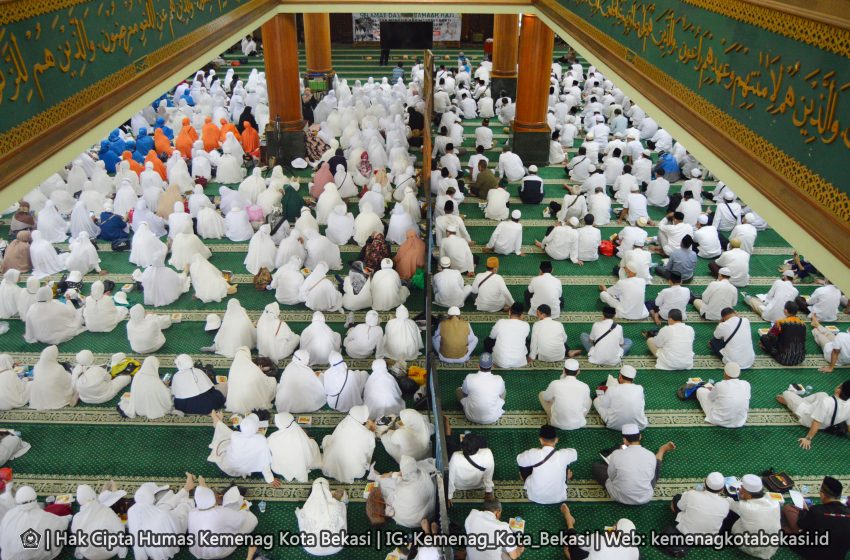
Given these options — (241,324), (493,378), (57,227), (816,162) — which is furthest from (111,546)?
(57,227)

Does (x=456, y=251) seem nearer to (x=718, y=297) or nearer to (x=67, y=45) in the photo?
(x=718, y=297)

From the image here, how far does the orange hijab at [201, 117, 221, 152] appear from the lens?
33.2 feet

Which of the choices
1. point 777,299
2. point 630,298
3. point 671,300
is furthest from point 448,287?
point 777,299

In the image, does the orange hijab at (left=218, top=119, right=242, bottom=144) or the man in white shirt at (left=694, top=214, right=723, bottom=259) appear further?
the orange hijab at (left=218, top=119, right=242, bottom=144)

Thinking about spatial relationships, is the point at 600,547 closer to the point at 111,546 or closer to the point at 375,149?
the point at 111,546

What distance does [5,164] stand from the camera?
2666mm

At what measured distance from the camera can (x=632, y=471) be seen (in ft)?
14.0

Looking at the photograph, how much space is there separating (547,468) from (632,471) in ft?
1.77

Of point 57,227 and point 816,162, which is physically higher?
point 816,162

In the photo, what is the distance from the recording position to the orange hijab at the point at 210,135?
1012cm

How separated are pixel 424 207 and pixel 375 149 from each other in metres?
1.83

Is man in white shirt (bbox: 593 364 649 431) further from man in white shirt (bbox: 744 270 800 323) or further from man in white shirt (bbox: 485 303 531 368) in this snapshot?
man in white shirt (bbox: 744 270 800 323)

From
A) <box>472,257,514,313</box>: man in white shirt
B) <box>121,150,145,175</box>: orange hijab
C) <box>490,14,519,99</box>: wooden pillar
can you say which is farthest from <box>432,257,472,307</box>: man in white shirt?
<box>490,14,519,99</box>: wooden pillar

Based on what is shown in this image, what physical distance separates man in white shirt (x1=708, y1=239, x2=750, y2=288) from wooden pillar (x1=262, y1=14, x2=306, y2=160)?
240 inches
